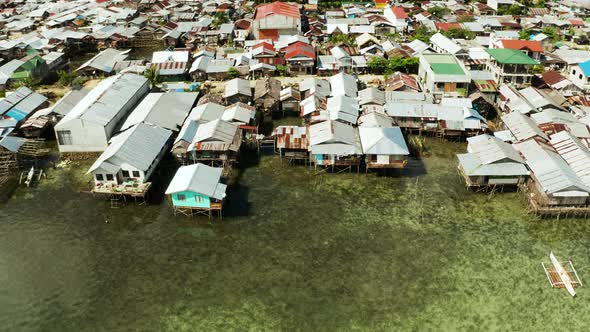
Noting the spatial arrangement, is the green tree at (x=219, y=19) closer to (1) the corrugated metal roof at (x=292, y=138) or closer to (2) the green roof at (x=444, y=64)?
(2) the green roof at (x=444, y=64)

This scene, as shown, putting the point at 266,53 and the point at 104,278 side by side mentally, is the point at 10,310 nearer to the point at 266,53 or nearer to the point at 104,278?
the point at 104,278

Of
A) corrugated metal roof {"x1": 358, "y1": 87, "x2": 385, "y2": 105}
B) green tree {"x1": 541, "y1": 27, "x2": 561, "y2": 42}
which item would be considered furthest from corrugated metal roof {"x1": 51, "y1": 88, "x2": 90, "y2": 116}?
green tree {"x1": 541, "y1": 27, "x2": 561, "y2": 42}

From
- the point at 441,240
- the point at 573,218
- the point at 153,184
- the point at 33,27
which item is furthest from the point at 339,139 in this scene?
the point at 33,27

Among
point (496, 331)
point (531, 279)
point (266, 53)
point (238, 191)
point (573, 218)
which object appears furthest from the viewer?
point (266, 53)

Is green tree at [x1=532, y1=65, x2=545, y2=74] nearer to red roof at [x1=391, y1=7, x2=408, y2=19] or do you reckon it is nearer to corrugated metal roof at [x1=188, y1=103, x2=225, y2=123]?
red roof at [x1=391, y1=7, x2=408, y2=19]

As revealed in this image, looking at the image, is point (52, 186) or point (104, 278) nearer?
point (104, 278)

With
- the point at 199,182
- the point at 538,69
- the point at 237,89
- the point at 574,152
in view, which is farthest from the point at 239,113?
the point at 538,69
